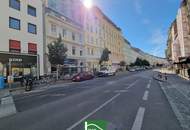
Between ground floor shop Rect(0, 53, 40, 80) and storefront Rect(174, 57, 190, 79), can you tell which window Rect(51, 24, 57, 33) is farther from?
storefront Rect(174, 57, 190, 79)

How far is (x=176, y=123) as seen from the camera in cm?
757

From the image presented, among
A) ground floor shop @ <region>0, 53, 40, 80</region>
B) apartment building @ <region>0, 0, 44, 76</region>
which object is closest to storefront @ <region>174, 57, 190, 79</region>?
ground floor shop @ <region>0, 53, 40, 80</region>

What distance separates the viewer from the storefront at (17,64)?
28978 millimetres

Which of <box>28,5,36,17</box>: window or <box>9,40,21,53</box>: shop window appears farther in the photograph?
<box>28,5,36,17</box>: window

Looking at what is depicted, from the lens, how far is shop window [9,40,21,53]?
30.1 meters

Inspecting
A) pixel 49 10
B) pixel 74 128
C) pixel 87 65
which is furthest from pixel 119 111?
pixel 87 65

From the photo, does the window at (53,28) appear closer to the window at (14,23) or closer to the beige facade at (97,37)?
the window at (14,23)

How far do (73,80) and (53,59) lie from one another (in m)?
4.41

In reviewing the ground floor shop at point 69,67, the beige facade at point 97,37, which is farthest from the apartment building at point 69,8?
the ground floor shop at point 69,67

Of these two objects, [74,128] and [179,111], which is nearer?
[74,128]

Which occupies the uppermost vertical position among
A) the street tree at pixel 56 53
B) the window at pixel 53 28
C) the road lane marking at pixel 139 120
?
the window at pixel 53 28

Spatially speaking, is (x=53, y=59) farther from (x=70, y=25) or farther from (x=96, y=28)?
(x=96, y=28)

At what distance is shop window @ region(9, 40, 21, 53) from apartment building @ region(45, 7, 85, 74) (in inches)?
271

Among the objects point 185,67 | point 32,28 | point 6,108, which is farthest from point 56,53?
point 6,108
